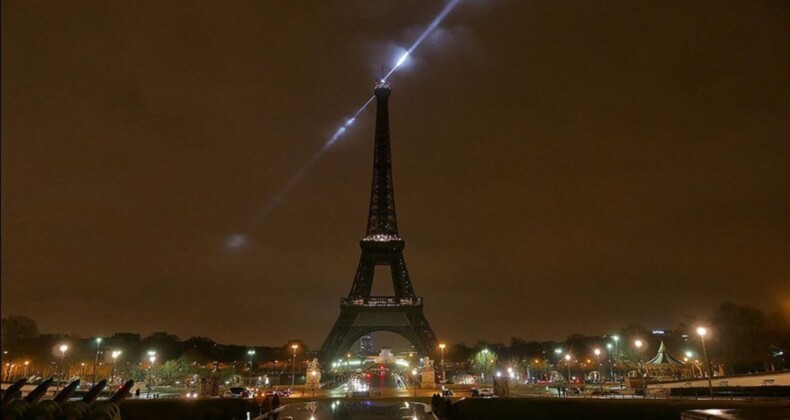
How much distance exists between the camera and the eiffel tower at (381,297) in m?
95.5

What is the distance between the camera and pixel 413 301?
320 feet

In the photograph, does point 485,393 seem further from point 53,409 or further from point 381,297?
point 381,297

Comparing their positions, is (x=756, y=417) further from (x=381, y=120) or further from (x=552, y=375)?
(x=552, y=375)

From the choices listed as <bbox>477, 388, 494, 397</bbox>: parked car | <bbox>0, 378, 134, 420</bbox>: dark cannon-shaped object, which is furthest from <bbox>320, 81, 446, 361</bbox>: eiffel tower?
<bbox>0, 378, 134, 420</bbox>: dark cannon-shaped object

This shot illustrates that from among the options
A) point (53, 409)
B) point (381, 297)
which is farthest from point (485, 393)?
point (381, 297)

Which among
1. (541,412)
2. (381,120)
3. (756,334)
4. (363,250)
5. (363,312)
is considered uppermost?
(381,120)

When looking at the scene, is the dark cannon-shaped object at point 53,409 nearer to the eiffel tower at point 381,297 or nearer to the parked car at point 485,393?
the parked car at point 485,393

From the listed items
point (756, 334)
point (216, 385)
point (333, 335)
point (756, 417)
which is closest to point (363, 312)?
point (333, 335)

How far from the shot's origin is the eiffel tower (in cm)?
9550

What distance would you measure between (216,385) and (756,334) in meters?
66.1

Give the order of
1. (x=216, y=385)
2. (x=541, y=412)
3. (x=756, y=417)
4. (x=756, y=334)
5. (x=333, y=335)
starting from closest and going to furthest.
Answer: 1. (x=756, y=417)
2. (x=541, y=412)
3. (x=216, y=385)
4. (x=756, y=334)
5. (x=333, y=335)

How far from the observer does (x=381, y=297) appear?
100m

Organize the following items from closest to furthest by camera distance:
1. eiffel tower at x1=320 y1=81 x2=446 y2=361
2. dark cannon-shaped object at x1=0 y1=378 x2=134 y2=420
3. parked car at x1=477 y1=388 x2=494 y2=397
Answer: dark cannon-shaped object at x1=0 y1=378 x2=134 y2=420
parked car at x1=477 y1=388 x2=494 y2=397
eiffel tower at x1=320 y1=81 x2=446 y2=361

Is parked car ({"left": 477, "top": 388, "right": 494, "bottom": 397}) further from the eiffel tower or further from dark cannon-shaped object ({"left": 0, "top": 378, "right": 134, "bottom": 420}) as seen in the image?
the eiffel tower
